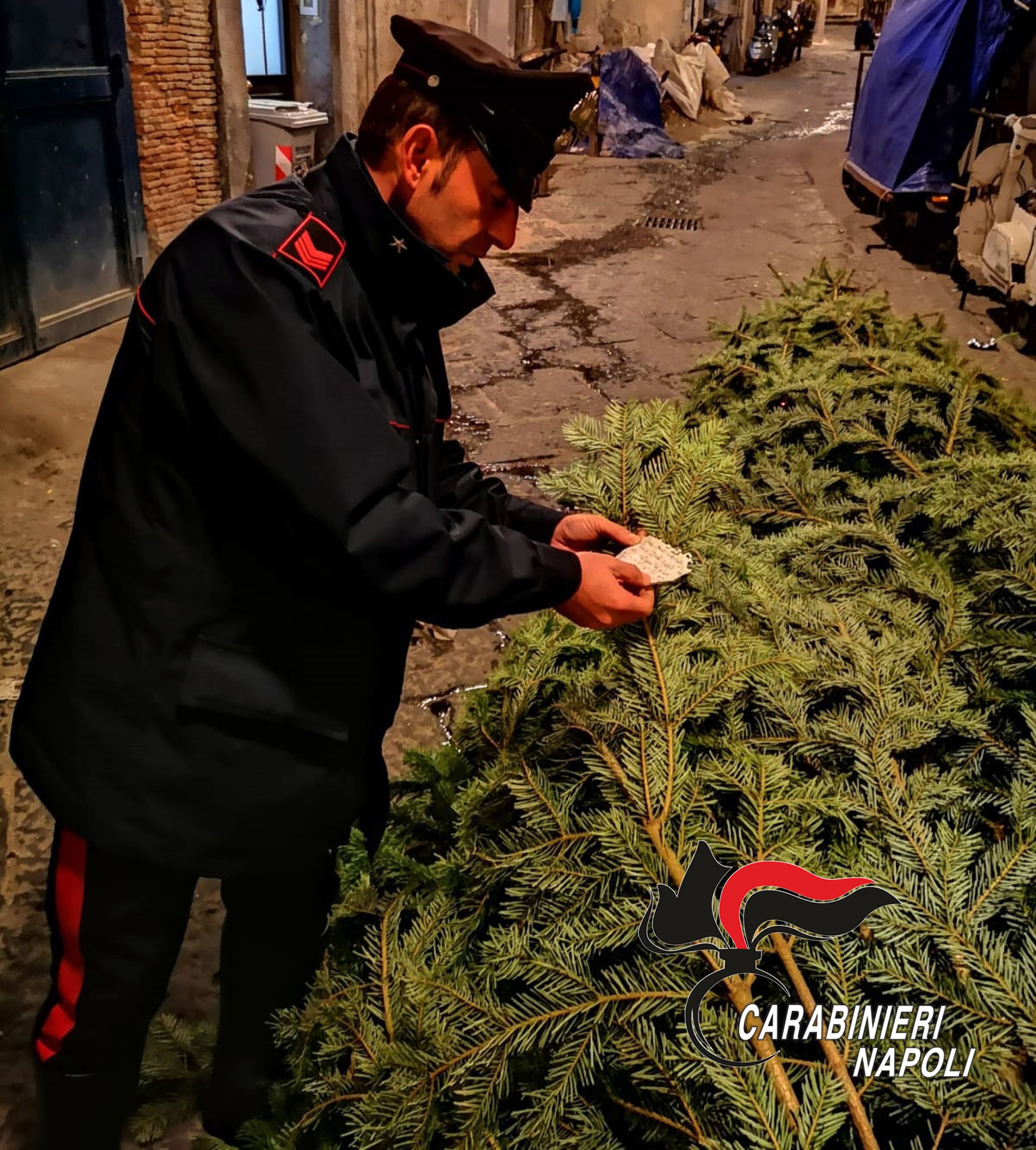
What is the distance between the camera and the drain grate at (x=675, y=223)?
10305 mm

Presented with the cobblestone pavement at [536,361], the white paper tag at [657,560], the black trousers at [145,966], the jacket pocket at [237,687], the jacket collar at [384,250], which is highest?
the jacket collar at [384,250]

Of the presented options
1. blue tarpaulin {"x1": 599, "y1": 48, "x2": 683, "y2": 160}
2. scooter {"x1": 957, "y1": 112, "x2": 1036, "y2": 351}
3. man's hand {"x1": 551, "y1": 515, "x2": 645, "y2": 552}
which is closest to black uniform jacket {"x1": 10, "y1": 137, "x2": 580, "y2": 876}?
man's hand {"x1": 551, "y1": 515, "x2": 645, "y2": 552}

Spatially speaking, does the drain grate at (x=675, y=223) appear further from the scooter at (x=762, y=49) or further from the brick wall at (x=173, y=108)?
the scooter at (x=762, y=49)

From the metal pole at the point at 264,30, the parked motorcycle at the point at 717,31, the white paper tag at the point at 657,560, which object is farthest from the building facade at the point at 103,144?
the parked motorcycle at the point at 717,31

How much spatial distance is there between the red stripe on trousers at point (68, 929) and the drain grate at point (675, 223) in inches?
383

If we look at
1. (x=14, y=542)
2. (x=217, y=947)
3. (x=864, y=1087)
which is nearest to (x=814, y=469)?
(x=864, y=1087)

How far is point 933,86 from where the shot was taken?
9.03m

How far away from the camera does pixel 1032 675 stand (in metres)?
1.76

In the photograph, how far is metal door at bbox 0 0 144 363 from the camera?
18.3 feet

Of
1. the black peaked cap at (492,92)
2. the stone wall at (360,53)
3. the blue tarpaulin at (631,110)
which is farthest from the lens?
the blue tarpaulin at (631,110)

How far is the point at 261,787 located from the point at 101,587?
0.40m

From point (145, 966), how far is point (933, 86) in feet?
32.6

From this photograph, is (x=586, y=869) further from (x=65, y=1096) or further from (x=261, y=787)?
(x=65, y=1096)

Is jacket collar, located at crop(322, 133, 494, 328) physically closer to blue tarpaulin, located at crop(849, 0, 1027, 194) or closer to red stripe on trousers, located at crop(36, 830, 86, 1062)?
red stripe on trousers, located at crop(36, 830, 86, 1062)
